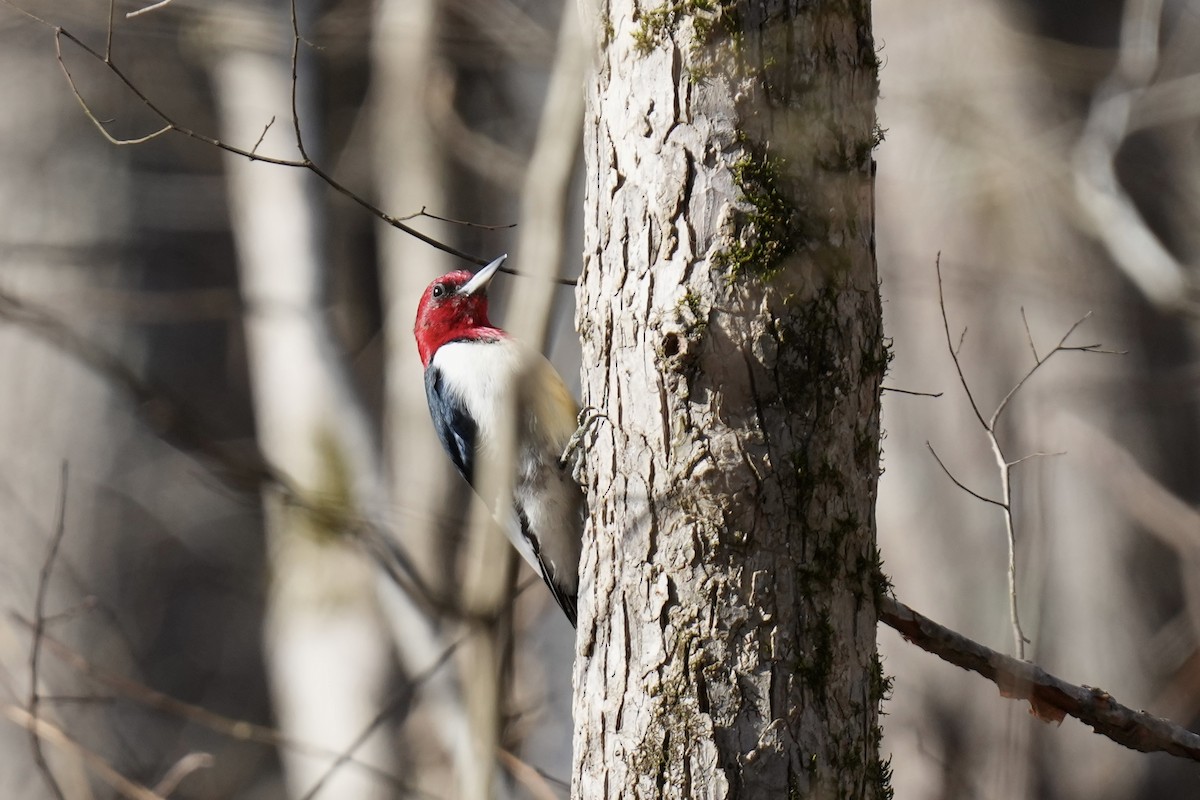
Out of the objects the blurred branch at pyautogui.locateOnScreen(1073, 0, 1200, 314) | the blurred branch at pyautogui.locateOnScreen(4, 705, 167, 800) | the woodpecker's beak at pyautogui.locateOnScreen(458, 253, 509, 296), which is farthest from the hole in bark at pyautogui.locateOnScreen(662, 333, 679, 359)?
the blurred branch at pyautogui.locateOnScreen(1073, 0, 1200, 314)

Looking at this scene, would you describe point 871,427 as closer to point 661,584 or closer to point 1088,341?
point 661,584

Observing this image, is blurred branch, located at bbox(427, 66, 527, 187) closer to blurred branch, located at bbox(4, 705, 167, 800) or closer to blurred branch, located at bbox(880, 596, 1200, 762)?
blurred branch, located at bbox(4, 705, 167, 800)

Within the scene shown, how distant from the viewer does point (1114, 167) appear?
4879 millimetres

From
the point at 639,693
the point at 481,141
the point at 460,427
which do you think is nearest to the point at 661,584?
the point at 639,693

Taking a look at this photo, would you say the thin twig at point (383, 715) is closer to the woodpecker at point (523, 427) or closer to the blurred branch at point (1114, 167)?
the woodpecker at point (523, 427)

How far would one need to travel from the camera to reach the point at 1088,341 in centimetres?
460

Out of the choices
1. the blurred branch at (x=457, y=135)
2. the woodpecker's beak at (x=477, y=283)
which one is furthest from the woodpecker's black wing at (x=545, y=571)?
the blurred branch at (x=457, y=135)

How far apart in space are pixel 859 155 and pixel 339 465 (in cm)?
388

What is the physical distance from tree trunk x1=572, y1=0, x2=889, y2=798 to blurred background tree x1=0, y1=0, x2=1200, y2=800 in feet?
1.10

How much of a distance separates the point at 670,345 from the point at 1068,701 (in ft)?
3.47

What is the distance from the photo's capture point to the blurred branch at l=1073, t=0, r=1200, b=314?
4.35m

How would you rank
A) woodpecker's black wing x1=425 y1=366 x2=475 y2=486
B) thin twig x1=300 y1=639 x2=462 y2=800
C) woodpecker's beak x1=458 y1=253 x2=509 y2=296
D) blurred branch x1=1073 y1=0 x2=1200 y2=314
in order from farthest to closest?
blurred branch x1=1073 y1=0 x2=1200 y2=314, woodpecker's beak x1=458 y1=253 x2=509 y2=296, woodpecker's black wing x1=425 y1=366 x2=475 y2=486, thin twig x1=300 y1=639 x2=462 y2=800

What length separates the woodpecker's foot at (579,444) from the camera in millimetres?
2250

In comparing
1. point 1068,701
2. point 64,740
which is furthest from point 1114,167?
point 64,740
